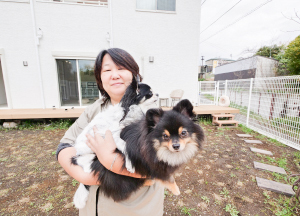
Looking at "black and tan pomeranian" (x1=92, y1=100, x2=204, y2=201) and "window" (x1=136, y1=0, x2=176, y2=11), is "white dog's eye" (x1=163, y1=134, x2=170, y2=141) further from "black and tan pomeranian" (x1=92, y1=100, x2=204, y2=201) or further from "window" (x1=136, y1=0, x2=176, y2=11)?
"window" (x1=136, y1=0, x2=176, y2=11)

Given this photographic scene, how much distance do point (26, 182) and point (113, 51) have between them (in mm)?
3362

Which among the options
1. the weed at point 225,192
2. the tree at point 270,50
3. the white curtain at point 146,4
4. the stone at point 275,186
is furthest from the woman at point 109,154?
the tree at point 270,50

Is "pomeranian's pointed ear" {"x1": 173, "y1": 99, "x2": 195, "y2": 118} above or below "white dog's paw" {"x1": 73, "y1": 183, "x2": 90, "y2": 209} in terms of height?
above

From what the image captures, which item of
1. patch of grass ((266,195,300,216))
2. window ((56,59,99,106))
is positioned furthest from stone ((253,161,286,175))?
window ((56,59,99,106))

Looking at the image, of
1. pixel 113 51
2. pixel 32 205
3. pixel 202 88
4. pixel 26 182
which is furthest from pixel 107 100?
pixel 202 88

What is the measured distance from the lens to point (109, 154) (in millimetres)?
1059

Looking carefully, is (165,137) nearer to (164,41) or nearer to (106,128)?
(106,128)

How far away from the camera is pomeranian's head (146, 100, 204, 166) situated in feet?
3.84

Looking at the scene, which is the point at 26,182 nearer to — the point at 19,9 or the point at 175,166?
the point at 175,166

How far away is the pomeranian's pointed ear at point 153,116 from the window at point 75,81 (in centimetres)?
640

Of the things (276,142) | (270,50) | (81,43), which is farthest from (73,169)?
→ (270,50)

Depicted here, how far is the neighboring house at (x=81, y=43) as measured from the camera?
6.07 meters

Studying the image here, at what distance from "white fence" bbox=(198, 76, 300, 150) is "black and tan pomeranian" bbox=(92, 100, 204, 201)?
4.76 metres

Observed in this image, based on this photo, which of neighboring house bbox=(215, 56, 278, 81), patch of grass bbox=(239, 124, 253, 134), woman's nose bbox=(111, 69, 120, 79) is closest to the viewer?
woman's nose bbox=(111, 69, 120, 79)
